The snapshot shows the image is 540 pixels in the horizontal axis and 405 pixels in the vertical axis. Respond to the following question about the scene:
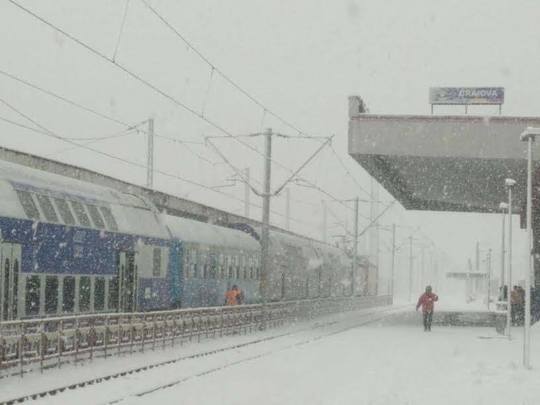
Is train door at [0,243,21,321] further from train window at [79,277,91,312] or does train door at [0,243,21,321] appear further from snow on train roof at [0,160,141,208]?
train window at [79,277,91,312]

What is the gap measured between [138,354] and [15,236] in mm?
5220

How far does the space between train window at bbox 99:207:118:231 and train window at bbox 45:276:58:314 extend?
3559 mm

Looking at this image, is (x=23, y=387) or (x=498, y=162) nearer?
(x=23, y=387)

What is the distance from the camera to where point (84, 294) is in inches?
854

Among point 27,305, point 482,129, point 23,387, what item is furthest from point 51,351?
point 482,129

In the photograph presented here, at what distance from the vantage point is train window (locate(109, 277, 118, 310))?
23.3 meters

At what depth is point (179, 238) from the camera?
98.8 feet

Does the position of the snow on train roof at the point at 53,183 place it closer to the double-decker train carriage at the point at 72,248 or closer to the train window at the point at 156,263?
the double-decker train carriage at the point at 72,248

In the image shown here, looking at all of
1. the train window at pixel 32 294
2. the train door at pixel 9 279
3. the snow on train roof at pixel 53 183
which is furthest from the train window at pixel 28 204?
the train window at pixel 32 294

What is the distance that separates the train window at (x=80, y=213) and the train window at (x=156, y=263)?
196 inches

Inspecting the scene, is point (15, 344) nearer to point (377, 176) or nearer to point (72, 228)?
point (72, 228)

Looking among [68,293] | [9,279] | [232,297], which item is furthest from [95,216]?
[232,297]

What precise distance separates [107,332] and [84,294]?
149 centimetres

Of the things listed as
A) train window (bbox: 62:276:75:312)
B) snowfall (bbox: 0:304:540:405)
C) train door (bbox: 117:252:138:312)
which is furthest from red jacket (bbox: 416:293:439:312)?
train window (bbox: 62:276:75:312)
